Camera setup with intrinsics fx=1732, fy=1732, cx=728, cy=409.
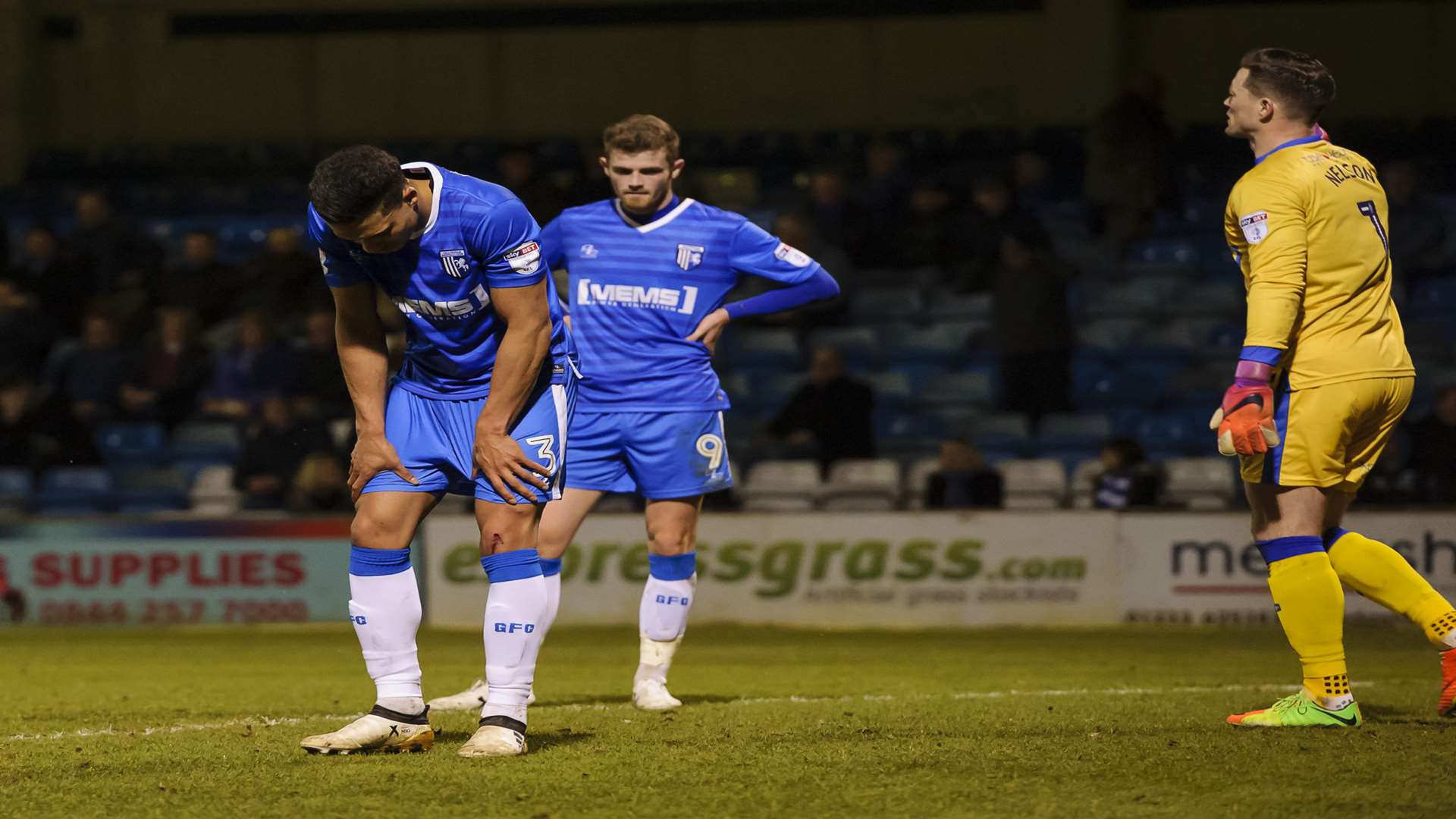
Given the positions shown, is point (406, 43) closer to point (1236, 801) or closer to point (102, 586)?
point (102, 586)

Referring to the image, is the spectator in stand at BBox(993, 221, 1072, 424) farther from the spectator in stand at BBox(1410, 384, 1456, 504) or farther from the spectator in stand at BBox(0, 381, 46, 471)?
the spectator in stand at BBox(0, 381, 46, 471)

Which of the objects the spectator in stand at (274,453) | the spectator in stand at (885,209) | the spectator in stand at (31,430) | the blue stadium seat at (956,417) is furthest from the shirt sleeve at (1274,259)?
the spectator in stand at (31,430)

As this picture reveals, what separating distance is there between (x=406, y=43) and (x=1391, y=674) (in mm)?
13971


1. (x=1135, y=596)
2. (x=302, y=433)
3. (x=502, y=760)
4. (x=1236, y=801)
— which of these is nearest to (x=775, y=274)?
(x=502, y=760)

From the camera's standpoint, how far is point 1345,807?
13.8ft

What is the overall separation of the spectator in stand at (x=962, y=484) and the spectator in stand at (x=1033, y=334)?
1.35 meters

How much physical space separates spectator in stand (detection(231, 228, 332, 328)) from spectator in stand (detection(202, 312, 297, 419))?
49 centimetres

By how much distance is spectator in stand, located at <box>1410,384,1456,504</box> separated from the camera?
11555mm

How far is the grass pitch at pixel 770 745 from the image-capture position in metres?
4.33

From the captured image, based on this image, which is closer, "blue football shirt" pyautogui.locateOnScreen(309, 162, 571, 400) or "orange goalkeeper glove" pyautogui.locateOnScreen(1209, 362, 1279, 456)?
"blue football shirt" pyautogui.locateOnScreen(309, 162, 571, 400)

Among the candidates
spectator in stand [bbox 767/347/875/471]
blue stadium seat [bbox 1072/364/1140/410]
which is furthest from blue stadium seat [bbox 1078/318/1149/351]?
spectator in stand [bbox 767/347/875/471]

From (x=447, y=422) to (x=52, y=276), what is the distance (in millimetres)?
10946

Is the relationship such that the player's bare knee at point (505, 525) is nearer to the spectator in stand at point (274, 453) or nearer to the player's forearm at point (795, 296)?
the player's forearm at point (795, 296)

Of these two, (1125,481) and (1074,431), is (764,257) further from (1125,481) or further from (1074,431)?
(1074,431)
